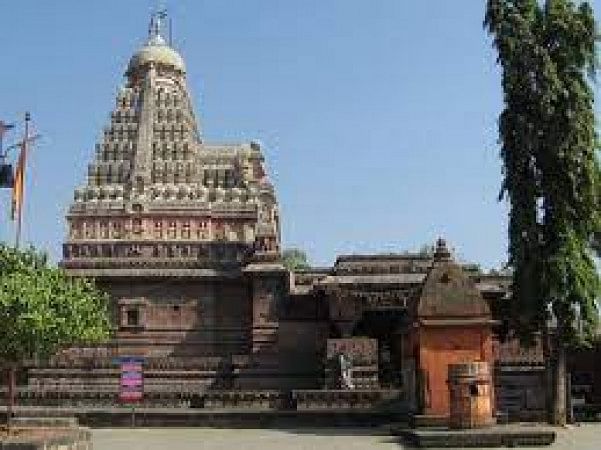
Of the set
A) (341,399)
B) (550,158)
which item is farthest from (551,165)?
(341,399)

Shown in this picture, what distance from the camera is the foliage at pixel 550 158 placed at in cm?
2234

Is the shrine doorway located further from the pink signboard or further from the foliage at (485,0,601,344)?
the pink signboard

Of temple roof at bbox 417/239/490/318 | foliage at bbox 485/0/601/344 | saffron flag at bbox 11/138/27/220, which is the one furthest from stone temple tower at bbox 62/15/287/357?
temple roof at bbox 417/239/490/318

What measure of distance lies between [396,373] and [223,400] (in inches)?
364

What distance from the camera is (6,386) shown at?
106 feet

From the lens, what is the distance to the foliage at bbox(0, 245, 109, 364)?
17.4m

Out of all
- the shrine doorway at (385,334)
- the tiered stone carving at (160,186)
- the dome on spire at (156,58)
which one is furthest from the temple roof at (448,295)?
the dome on spire at (156,58)

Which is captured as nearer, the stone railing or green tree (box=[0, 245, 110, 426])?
green tree (box=[0, 245, 110, 426])

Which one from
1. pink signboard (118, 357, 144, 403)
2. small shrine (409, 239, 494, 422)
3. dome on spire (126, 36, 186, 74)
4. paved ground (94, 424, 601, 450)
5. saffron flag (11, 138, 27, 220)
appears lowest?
paved ground (94, 424, 601, 450)

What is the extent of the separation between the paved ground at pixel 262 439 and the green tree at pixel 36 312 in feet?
7.59

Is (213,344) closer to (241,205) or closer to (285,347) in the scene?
(285,347)

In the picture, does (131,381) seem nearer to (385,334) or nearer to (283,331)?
(283,331)

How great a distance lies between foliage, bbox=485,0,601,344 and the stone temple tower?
16.3m

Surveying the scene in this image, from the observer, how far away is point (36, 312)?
1745cm
